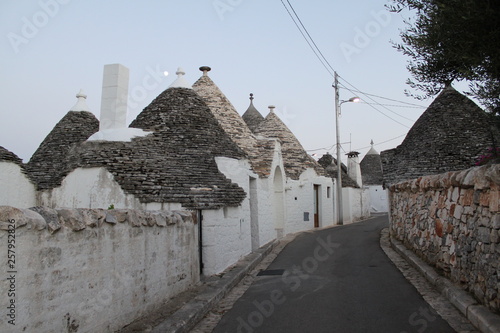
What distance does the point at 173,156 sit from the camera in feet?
34.0

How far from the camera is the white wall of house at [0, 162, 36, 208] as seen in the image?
11.7 meters

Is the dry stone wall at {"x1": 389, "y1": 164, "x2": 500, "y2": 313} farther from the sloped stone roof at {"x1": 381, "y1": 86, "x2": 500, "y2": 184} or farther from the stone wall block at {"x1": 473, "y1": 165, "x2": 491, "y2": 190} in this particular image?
the sloped stone roof at {"x1": 381, "y1": 86, "x2": 500, "y2": 184}

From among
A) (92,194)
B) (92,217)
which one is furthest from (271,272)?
(92,217)

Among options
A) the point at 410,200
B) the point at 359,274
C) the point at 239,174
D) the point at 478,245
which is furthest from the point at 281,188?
the point at 478,245

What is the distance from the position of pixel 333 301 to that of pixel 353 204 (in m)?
22.2

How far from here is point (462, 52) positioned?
4.74 meters

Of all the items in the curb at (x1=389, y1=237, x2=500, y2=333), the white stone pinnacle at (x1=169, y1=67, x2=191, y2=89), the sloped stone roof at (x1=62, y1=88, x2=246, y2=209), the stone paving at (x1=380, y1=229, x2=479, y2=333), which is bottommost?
the stone paving at (x1=380, y1=229, x2=479, y2=333)

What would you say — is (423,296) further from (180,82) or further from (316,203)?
(316,203)

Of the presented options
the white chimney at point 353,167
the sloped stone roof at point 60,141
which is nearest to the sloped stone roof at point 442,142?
the sloped stone roof at point 60,141

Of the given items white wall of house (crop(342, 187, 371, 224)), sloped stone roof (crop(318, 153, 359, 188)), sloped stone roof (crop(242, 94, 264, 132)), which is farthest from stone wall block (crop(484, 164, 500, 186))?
white wall of house (crop(342, 187, 371, 224))

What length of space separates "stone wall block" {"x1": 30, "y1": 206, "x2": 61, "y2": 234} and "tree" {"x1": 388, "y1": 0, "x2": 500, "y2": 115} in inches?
179

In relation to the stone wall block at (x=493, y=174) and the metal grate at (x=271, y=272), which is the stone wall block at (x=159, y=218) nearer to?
the metal grate at (x=271, y=272)

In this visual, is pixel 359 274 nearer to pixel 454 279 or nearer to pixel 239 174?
pixel 454 279

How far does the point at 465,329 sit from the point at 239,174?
23.7 feet
